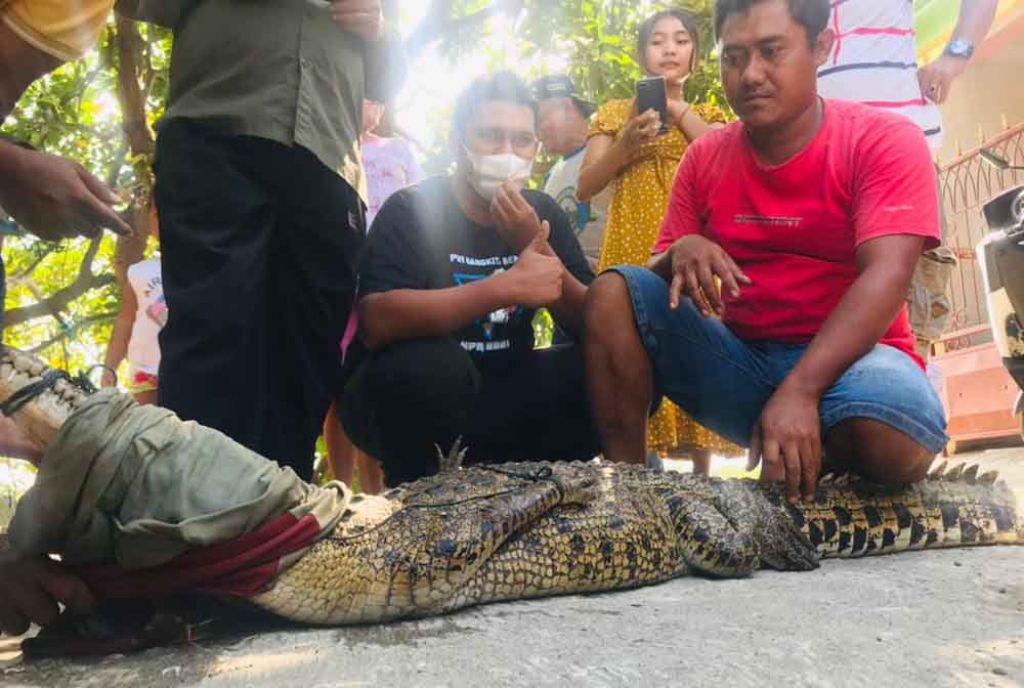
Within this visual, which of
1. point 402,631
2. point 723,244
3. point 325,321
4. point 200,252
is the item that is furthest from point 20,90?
point 723,244

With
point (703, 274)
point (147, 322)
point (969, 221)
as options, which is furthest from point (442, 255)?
point (969, 221)

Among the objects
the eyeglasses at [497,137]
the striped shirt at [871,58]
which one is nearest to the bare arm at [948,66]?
the striped shirt at [871,58]

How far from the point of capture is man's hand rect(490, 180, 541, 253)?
2.77 m

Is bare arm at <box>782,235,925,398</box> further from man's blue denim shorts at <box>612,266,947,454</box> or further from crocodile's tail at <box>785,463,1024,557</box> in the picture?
crocodile's tail at <box>785,463,1024,557</box>

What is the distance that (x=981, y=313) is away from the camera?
6.98 meters

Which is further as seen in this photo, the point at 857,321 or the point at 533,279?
the point at 533,279

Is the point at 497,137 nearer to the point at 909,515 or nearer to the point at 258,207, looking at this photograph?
the point at 258,207

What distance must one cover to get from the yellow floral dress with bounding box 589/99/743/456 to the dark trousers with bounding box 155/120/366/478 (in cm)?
148

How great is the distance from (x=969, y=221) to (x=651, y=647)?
6.62 meters

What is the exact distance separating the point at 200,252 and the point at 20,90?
1.90ft

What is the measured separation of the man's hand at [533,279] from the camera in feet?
8.75

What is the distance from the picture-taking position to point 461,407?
8.80 feet

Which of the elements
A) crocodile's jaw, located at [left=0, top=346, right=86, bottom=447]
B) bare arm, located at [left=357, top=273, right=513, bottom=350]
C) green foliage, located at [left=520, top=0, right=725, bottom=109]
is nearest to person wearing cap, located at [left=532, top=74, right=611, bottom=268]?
green foliage, located at [left=520, top=0, right=725, bottom=109]

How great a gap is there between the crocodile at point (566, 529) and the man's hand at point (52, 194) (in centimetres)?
27
